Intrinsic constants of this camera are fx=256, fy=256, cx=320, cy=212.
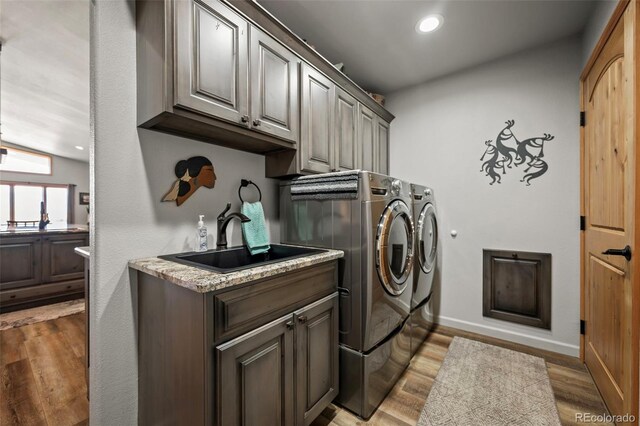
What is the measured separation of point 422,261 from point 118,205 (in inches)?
84.1

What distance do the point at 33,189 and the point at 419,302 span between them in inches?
356

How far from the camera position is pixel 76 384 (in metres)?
1.81

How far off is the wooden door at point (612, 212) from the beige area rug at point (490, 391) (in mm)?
339

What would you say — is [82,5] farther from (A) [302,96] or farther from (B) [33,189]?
(B) [33,189]

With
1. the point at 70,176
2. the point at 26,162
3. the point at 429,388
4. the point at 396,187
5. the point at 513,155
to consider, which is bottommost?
the point at 429,388

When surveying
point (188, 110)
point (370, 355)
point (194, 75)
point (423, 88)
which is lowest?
point (370, 355)

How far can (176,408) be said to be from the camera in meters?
1.04

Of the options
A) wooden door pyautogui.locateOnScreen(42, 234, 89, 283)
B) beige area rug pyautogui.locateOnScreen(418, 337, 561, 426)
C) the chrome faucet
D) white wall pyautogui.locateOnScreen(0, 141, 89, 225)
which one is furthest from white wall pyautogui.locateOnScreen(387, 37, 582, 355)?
white wall pyautogui.locateOnScreen(0, 141, 89, 225)

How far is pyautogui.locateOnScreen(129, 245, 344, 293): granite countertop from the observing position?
2.93 feet

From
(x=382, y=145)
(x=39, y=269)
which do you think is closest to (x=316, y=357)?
(x=382, y=145)

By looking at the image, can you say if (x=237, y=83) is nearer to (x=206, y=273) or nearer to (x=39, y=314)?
(x=206, y=273)

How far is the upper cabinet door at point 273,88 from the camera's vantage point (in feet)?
4.75

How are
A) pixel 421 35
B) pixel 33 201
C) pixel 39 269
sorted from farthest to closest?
pixel 33 201 → pixel 39 269 → pixel 421 35

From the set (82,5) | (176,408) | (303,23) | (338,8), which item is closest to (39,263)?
(82,5)
